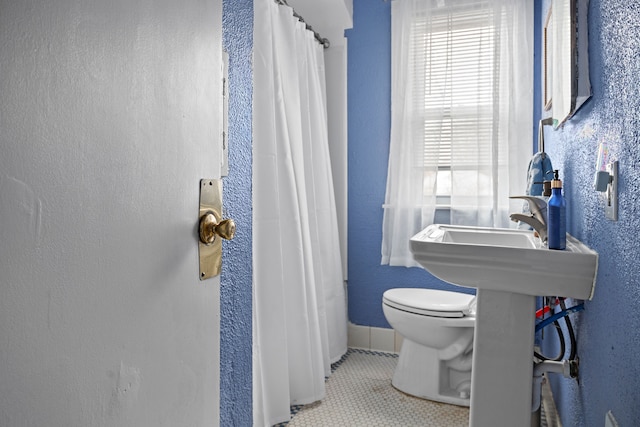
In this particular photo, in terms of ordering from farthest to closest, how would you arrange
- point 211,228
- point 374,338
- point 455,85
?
point 374,338 < point 455,85 < point 211,228

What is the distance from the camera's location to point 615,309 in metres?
0.92

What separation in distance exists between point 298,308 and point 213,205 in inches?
55.5

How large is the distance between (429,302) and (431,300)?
0.16ft

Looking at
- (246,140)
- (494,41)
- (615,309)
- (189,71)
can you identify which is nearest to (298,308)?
(246,140)

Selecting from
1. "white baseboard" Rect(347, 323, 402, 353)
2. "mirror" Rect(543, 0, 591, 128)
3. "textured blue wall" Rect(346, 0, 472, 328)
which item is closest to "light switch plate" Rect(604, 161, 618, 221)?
"mirror" Rect(543, 0, 591, 128)

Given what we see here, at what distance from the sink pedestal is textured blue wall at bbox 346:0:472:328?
1.45 meters

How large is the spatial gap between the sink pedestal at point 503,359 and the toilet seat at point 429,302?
2.48ft

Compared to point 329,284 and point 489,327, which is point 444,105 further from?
point 489,327

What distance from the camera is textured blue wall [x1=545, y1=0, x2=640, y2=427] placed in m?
0.79

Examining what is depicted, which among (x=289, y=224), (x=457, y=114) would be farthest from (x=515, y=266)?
(x=457, y=114)

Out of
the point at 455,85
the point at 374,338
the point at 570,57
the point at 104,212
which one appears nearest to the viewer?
the point at 104,212

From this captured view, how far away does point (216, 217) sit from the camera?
750mm

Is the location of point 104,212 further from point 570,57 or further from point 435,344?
point 435,344

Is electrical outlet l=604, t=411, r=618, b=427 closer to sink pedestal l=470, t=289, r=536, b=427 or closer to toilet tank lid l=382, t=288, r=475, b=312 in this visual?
sink pedestal l=470, t=289, r=536, b=427
